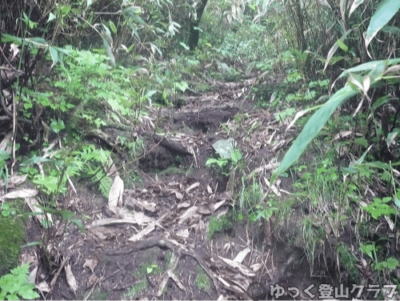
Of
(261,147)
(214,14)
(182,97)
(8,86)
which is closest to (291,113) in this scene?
(261,147)

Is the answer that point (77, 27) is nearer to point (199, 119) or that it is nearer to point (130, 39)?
point (130, 39)

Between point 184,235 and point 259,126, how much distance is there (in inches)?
49.9

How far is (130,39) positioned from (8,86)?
1682mm

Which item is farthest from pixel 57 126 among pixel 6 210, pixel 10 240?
pixel 10 240

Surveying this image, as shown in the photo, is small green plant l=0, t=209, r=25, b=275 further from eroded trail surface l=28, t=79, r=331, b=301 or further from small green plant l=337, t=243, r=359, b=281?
small green plant l=337, t=243, r=359, b=281

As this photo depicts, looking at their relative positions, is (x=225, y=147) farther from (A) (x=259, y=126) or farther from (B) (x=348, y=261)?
(B) (x=348, y=261)

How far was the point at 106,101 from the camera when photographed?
3166 mm

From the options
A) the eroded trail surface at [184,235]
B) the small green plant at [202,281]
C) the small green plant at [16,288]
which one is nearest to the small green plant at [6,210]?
the eroded trail surface at [184,235]

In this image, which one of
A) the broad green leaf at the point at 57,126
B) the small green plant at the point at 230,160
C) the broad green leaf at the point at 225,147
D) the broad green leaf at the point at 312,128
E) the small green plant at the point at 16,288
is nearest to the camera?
the broad green leaf at the point at 312,128

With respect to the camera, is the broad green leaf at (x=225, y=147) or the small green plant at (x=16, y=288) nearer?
the small green plant at (x=16, y=288)

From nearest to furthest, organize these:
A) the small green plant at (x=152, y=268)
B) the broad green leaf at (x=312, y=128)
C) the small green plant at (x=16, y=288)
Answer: the broad green leaf at (x=312, y=128) → the small green plant at (x=16, y=288) → the small green plant at (x=152, y=268)

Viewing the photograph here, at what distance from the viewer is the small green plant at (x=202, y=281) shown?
217cm

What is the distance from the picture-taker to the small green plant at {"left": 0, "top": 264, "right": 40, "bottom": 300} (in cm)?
165

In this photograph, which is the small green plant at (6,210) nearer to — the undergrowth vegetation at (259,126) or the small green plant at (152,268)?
the undergrowth vegetation at (259,126)
